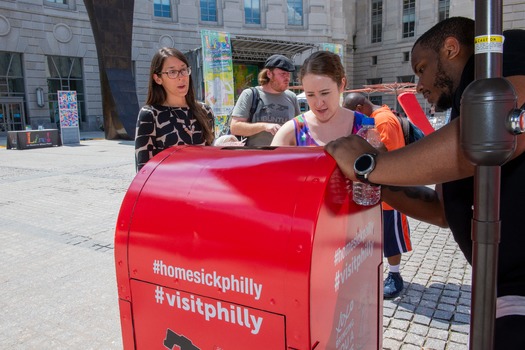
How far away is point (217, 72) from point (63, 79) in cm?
1303

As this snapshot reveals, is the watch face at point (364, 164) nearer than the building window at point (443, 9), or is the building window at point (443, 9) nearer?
the watch face at point (364, 164)

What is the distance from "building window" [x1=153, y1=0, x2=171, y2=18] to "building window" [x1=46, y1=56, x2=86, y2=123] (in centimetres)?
585

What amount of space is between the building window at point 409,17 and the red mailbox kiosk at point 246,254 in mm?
39041

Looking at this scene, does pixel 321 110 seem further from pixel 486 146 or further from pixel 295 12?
pixel 295 12

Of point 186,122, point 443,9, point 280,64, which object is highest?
point 443,9

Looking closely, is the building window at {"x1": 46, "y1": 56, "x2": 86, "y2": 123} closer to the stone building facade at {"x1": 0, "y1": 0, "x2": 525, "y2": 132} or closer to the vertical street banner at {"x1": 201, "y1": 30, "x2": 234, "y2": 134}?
the stone building facade at {"x1": 0, "y1": 0, "x2": 525, "y2": 132}

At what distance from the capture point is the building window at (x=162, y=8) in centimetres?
2759

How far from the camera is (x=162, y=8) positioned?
27906 millimetres

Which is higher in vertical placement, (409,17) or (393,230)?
(409,17)

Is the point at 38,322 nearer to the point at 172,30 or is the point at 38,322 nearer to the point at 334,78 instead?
the point at 334,78

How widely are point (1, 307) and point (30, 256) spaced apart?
112 centimetres

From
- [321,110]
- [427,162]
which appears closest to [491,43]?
[427,162]

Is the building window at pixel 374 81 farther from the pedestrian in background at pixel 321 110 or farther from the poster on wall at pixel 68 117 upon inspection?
the pedestrian in background at pixel 321 110

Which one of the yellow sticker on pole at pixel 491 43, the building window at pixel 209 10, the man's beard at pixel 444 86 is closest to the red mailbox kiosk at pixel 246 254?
the man's beard at pixel 444 86
